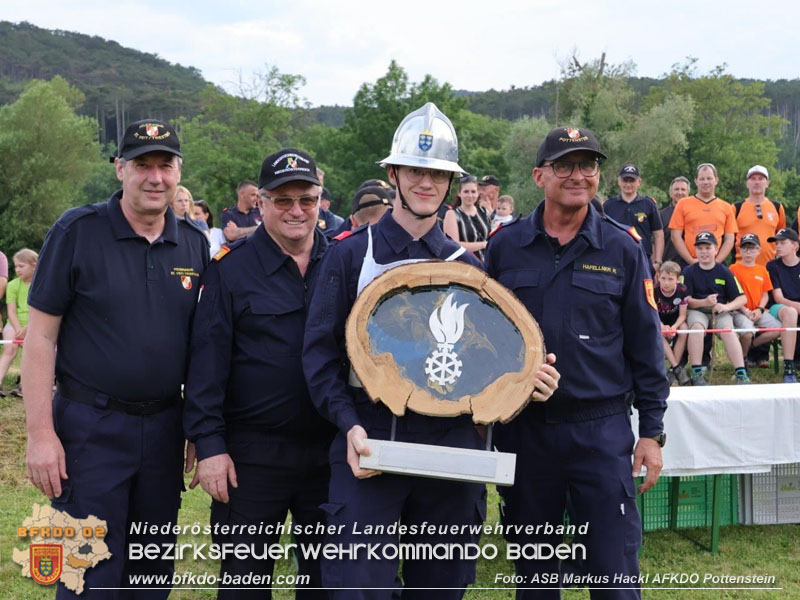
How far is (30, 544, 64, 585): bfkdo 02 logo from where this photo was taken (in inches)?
129

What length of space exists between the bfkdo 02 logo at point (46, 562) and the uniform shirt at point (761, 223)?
374 inches

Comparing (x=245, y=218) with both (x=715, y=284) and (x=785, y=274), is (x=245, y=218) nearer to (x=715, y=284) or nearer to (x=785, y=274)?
(x=715, y=284)

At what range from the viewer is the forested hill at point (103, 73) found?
119062 millimetres

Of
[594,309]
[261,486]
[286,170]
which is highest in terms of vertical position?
[286,170]

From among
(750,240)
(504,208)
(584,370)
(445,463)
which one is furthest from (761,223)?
(445,463)

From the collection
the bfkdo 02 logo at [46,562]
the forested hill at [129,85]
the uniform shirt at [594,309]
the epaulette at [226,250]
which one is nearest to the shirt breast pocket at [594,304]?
the uniform shirt at [594,309]

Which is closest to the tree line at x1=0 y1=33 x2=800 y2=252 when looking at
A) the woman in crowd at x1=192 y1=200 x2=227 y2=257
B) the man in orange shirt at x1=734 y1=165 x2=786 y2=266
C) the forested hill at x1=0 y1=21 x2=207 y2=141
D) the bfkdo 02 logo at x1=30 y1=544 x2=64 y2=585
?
the woman in crowd at x1=192 y1=200 x2=227 y2=257

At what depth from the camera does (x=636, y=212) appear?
10367 millimetres

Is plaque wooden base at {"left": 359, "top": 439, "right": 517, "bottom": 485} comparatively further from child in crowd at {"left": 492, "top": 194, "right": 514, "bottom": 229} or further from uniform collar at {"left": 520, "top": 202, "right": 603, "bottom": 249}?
child in crowd at {"left": 492, "top": 194, "right": 514, "bottom": 229}

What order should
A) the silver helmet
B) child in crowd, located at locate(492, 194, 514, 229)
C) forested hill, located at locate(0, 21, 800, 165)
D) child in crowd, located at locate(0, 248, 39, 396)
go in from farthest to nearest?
1. forested hill, located at locate(0, 21, 800, 165)
2. child in crowd, located at locate(492, 194, 514, 229)
3. child in crowd, located at locate(0, 248, 39, 396)
4. the silver helmet

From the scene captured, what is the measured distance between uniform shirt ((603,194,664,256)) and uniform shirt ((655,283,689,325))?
3.24ft

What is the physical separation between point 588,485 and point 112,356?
6.73ft

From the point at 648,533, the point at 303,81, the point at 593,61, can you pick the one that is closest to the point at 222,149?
the point at 303,81

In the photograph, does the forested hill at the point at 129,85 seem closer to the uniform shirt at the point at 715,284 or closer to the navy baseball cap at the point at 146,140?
the uniform shirt at the point at 715,284
